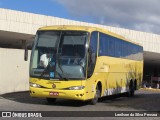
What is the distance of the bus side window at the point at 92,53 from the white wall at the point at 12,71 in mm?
8047

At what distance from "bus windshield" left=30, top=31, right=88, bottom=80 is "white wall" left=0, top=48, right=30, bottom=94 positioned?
7.32 meters

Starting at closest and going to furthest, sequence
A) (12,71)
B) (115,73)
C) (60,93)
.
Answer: (60,93) < (115,73) < (12,71)

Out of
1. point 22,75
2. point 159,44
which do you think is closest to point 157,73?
point 159,44

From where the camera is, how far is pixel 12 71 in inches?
1038

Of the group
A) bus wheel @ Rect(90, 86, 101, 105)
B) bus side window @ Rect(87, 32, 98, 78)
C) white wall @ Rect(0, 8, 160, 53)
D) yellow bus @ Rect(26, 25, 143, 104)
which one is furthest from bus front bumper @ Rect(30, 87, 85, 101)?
white wall @ Rect(0, 8, 160, 53)

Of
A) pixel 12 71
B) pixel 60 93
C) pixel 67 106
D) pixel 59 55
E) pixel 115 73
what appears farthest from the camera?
pixel 12 71

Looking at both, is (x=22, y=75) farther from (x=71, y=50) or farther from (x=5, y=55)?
(x=71, y=50)

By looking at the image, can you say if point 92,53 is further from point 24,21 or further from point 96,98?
point 24,21

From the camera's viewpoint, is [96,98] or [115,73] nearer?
[96,98]

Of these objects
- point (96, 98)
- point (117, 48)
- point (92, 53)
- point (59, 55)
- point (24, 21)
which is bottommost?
point (96, 98)

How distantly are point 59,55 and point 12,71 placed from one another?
29.8 feet

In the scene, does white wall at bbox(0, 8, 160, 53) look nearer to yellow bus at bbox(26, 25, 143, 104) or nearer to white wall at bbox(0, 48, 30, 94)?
white wall at bbox(0, 48, 30, 94)

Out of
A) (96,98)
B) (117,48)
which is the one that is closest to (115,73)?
(117,48)

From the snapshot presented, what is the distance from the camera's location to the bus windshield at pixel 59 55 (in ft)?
58.0
